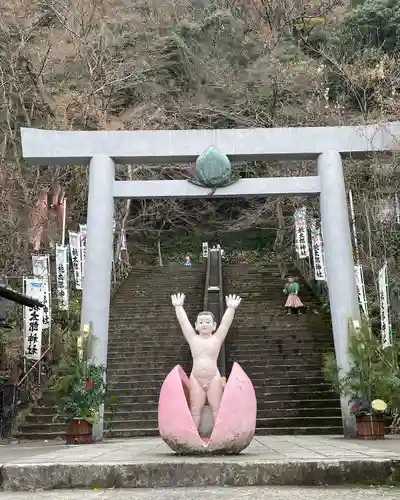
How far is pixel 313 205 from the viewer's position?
1905 centimetres

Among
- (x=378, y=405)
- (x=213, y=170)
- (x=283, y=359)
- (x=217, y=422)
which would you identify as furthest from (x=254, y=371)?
(x=217, y=422)

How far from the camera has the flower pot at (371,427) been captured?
8.80 metres

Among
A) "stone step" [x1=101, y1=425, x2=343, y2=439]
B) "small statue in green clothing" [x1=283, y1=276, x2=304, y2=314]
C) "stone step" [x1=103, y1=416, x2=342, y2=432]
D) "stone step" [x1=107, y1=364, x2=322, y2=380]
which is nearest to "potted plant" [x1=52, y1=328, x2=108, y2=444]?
"stone step" [x1=101, y1=425, x2=343, y2=439]

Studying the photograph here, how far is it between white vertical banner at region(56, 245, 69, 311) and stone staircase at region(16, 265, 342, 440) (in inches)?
52.0

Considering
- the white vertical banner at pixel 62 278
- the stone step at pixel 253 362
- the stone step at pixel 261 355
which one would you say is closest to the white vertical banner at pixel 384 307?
the stone step at pixel 253 362

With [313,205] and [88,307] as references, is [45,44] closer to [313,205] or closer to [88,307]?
[313,205]

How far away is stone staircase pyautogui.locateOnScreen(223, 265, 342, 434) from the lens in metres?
10.9

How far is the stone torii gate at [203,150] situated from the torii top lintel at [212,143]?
0.05 feet

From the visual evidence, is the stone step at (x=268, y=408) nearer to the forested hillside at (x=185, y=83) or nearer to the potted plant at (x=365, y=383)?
the potted plant at (x=365, y=383)

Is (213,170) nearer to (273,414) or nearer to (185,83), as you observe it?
(273,414)

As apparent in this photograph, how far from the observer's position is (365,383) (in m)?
8.94

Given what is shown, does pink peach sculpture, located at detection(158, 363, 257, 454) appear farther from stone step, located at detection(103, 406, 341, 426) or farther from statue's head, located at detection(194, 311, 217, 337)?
stone step, located at detection(103, 406, 341, 426)

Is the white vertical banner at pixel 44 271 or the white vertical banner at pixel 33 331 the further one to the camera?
the white vertical banner at pixel 44 271

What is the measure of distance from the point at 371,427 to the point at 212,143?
4.72m
